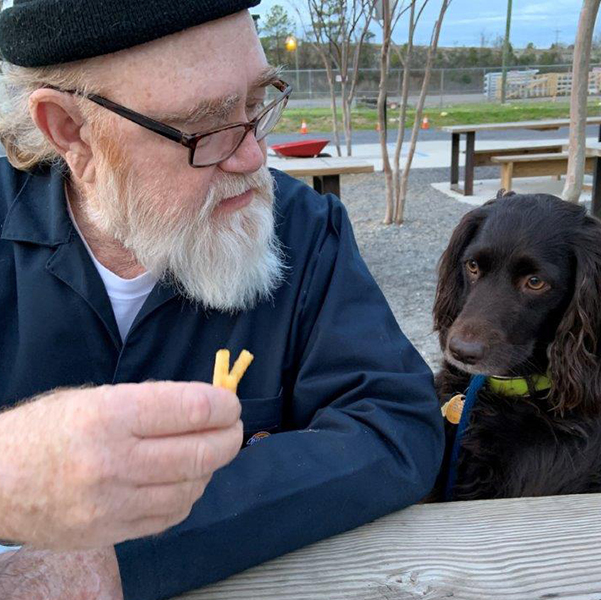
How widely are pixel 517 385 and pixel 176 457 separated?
1.78 metres

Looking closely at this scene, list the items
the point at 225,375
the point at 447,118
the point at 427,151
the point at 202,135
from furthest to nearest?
the point at 447,118, the point at 427,151, the point at 202,135, the point at 225,375

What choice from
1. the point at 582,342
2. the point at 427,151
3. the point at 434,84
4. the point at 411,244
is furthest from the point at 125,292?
the point at 434,84

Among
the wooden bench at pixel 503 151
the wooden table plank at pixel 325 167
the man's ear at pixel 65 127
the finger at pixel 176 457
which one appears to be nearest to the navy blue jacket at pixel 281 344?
the man's ear at pixel 65 127

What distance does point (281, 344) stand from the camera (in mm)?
1694

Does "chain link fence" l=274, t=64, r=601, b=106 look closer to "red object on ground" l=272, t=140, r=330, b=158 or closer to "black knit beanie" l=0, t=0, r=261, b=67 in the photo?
"red object on ground" l=272, t=140, r=330, b=158

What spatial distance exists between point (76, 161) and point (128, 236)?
242mm

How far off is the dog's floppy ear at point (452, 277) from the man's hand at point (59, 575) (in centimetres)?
187

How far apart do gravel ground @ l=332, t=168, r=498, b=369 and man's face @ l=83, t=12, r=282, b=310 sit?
2.49 meters

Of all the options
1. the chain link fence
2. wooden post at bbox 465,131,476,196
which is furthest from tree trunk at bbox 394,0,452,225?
the chain link fence

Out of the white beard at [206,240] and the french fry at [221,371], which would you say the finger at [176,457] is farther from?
the white beard at [206,240]

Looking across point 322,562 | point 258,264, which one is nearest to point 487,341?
point 258,264

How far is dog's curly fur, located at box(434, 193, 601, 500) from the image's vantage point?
2.16 m

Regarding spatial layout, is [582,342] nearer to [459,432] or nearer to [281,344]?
[459,432]

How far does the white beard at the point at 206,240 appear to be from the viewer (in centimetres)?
169
